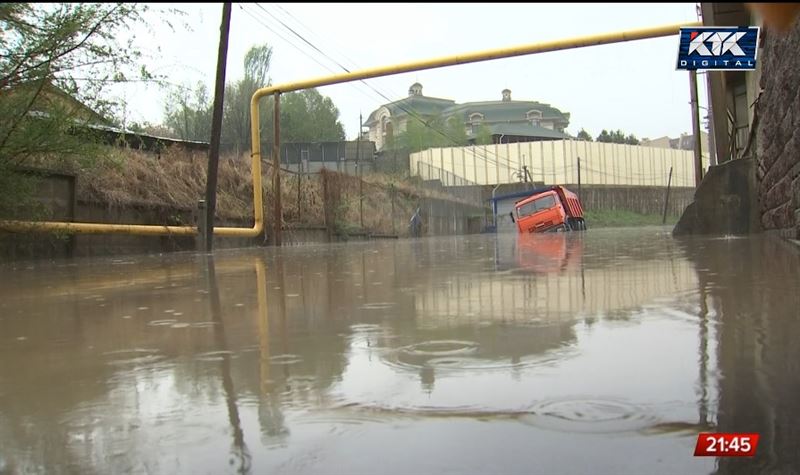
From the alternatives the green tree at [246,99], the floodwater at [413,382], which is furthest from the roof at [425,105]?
the floodwater at [413,382]

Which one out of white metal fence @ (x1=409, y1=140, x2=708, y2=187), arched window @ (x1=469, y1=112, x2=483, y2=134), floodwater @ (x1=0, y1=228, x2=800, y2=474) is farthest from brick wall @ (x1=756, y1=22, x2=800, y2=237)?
arched window @ (x1=469, y1=112, x2=483, y2=134)

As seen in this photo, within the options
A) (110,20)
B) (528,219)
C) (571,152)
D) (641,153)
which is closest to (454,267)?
(110,20)

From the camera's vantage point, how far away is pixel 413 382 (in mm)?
2721

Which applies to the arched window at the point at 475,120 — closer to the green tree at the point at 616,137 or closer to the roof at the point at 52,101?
the green tree at the point at 616,137

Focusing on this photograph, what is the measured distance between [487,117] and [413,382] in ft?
265

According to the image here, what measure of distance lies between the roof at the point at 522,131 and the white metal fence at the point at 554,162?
1101 centimetres

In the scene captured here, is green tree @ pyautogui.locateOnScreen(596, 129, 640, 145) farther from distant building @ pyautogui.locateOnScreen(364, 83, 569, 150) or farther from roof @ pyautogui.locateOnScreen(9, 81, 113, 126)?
roof @ pyautogui.locateOnScreen(9, 81, 113, 126)

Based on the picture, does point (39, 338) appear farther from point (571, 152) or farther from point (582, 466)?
point (571, 152)

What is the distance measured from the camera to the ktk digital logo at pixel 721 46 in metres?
10.3

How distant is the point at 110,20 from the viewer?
11.2 meters

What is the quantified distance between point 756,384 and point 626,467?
928 mm

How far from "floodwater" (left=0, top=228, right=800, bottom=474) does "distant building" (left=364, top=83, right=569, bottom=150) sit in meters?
58.8
